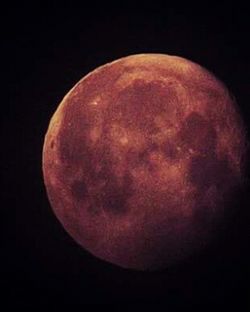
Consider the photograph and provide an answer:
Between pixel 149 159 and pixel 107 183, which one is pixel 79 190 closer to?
pixel 107 183

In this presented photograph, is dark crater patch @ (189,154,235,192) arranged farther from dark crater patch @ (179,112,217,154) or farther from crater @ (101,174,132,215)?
crater @ (101,174,132,215)

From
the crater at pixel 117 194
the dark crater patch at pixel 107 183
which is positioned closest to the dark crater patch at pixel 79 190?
the dark crater patch at pixel 107 183

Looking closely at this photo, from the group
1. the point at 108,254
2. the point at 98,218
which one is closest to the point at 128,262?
the point at 108,254

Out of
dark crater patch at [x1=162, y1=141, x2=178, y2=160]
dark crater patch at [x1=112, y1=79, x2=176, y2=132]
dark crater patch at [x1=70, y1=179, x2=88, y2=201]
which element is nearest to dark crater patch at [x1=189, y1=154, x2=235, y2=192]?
dark crater patch at [x1=162, y1=141, x2=178, y2=160]

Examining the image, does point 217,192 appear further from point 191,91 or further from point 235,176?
point 191,91

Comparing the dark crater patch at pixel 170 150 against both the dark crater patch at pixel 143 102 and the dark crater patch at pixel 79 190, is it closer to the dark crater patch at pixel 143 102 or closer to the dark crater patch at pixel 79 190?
the dark crater patch at pixel 143 102

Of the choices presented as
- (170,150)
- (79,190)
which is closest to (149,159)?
(170,150)
